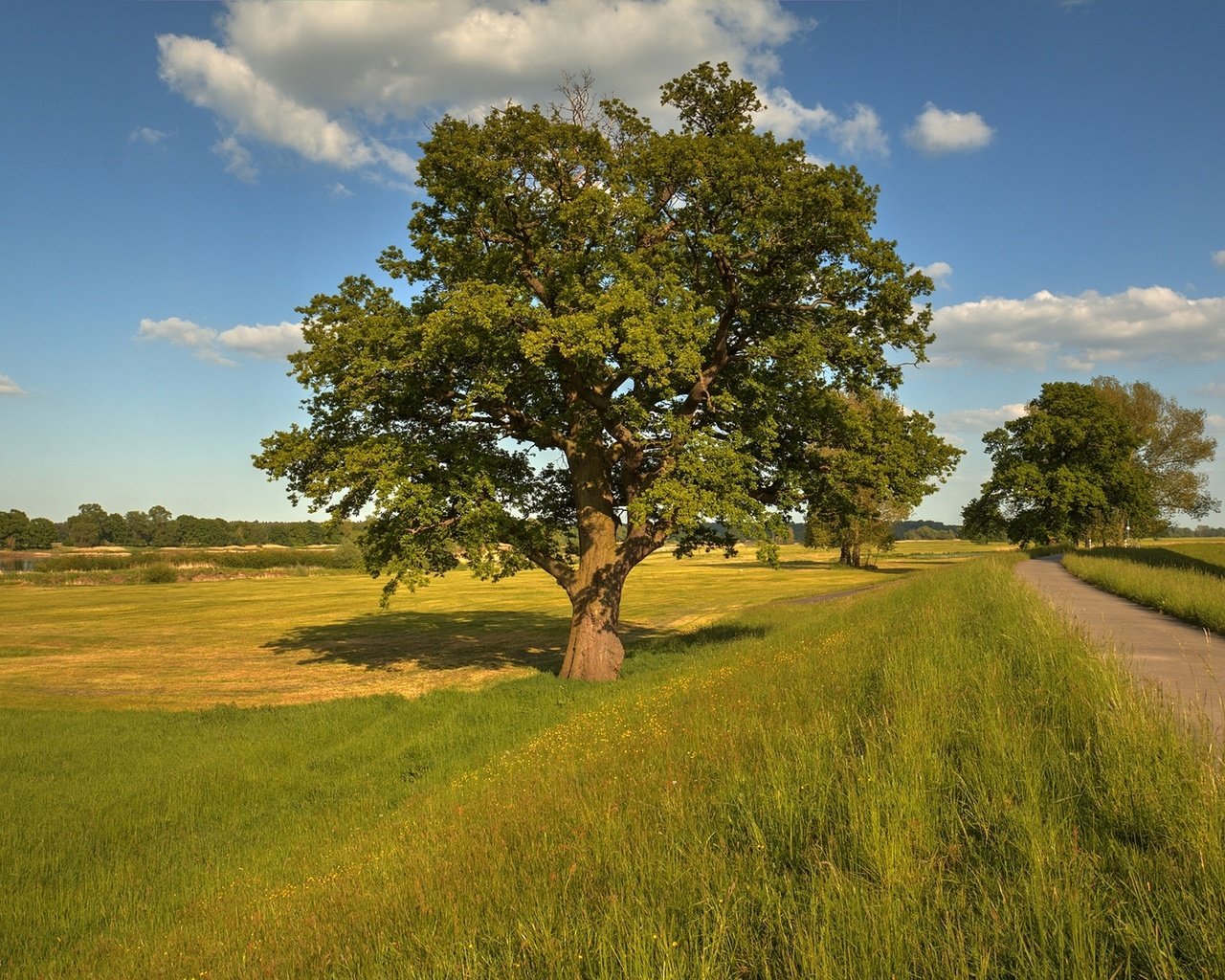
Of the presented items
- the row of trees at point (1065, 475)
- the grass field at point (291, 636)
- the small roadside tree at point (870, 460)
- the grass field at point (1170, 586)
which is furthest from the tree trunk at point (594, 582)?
the row of trees at point (1065, 475)

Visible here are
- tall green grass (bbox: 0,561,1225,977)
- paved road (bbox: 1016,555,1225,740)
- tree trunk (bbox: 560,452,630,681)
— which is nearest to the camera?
tall green grass (bbox: 0,561,1225,977)

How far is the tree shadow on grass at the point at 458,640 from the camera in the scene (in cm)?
2769

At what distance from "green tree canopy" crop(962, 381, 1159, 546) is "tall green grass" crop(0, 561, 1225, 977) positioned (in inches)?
2327

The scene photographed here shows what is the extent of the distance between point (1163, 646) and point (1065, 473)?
57865 millimetres

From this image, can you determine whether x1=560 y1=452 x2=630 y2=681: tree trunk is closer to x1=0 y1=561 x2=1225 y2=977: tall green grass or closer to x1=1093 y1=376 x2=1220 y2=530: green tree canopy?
x1=0 y1=561 x2=1225 y2=977: tall green grass

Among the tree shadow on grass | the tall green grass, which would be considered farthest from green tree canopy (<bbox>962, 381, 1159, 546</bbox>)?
the tall green grass

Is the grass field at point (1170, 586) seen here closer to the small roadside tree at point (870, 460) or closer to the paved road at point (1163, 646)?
the paved road at point (1163, 646)

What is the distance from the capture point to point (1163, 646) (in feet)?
40.4

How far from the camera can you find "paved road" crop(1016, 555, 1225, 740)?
7.96 meters

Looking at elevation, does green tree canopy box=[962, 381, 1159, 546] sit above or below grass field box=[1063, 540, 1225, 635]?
above

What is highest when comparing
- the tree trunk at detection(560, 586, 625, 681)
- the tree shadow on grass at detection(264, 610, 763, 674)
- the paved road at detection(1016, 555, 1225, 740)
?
the paved road at detection(1016, 555, 1225, 740)

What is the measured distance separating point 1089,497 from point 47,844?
2819 inches

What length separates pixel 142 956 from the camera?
653 cm

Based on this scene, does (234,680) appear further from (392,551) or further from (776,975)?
(776,975)
